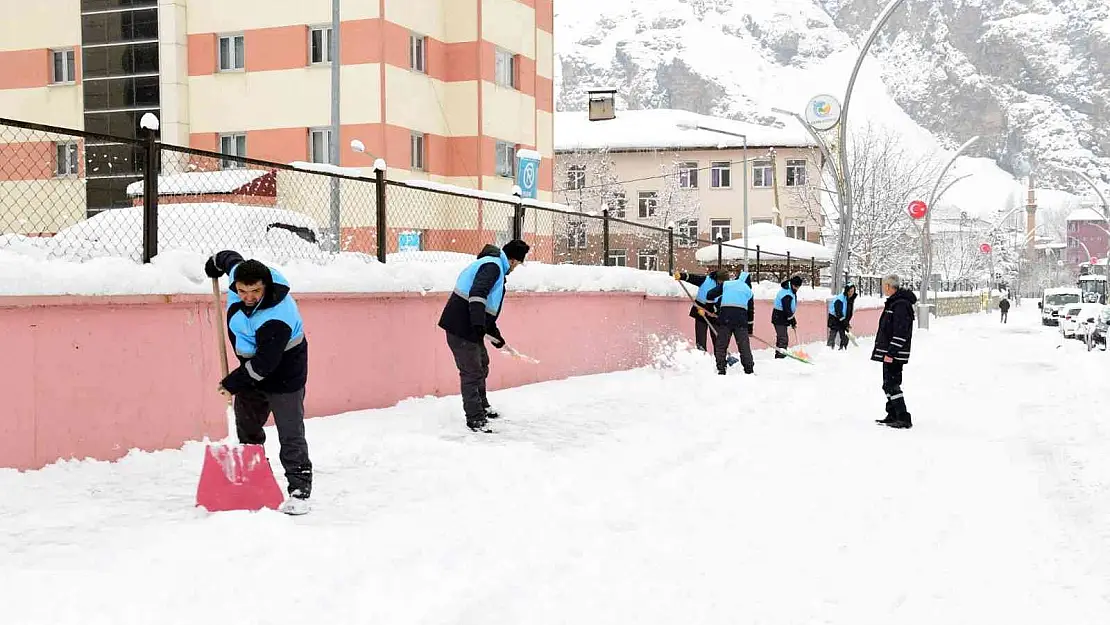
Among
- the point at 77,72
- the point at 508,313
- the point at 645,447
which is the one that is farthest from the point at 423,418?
the point at 77,72

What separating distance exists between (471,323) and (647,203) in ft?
173

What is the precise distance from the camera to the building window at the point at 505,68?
100 feet

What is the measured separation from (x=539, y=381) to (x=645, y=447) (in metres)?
4.26

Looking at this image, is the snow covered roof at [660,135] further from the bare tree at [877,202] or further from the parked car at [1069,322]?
the parked car at [1069,322]

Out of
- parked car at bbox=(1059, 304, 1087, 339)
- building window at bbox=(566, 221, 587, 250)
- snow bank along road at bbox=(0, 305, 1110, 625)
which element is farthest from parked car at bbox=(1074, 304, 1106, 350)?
snow bank along road at bbox=(0, 305, 1110, 625)

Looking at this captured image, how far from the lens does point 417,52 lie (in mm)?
28625

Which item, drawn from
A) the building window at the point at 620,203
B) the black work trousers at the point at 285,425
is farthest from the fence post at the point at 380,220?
the building window at the point at 620,203

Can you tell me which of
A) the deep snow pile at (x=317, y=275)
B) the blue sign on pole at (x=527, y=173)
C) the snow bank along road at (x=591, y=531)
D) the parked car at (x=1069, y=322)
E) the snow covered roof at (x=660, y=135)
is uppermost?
the snow covered roof at (x=660, y=135)

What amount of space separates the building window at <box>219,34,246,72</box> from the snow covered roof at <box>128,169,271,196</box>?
1856 centimetres

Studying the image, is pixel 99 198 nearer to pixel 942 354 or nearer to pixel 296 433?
pixel 296 433

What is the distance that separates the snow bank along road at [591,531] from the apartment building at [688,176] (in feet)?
162

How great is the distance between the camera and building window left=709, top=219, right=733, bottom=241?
59.8m

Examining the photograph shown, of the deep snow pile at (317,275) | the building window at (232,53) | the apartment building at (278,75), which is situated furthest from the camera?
the building window at (232,53)

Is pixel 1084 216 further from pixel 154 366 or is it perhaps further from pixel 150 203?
pixel 154 366
